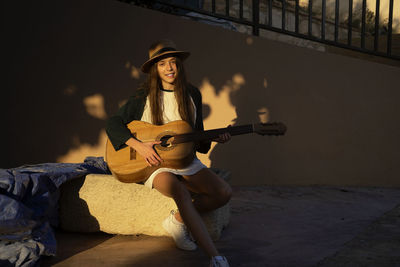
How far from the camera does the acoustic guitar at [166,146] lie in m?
2.91

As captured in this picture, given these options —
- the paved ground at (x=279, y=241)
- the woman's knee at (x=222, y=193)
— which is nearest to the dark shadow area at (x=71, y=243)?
the paved ground at (x=279, y=241)

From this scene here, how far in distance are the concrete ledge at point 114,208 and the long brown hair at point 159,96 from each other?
1.91 ft

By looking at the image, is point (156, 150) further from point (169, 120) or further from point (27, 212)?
point (27, 212)

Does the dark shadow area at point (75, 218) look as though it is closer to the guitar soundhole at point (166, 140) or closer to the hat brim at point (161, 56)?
the guitar soundhole at point (166, 140)

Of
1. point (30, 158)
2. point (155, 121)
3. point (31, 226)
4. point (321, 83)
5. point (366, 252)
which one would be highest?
point (321, 83)

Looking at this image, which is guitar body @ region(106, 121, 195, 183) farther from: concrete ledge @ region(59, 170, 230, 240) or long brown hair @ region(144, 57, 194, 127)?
concrete ledge @ region(59, 170, 230, 240)

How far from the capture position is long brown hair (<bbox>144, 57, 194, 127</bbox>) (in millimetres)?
3061

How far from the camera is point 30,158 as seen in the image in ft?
12.9

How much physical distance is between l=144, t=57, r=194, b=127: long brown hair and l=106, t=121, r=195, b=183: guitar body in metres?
0.10

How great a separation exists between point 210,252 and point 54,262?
1013 mm

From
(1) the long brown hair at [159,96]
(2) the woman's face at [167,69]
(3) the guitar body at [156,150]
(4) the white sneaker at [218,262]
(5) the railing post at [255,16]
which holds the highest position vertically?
(5) the railing post at [255,16]

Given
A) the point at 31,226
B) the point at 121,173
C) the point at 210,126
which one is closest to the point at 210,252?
the point at 121,173

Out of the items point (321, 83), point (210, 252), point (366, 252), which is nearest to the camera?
point (210, 252)

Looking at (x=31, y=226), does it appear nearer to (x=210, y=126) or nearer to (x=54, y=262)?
(x=54, y=262)
